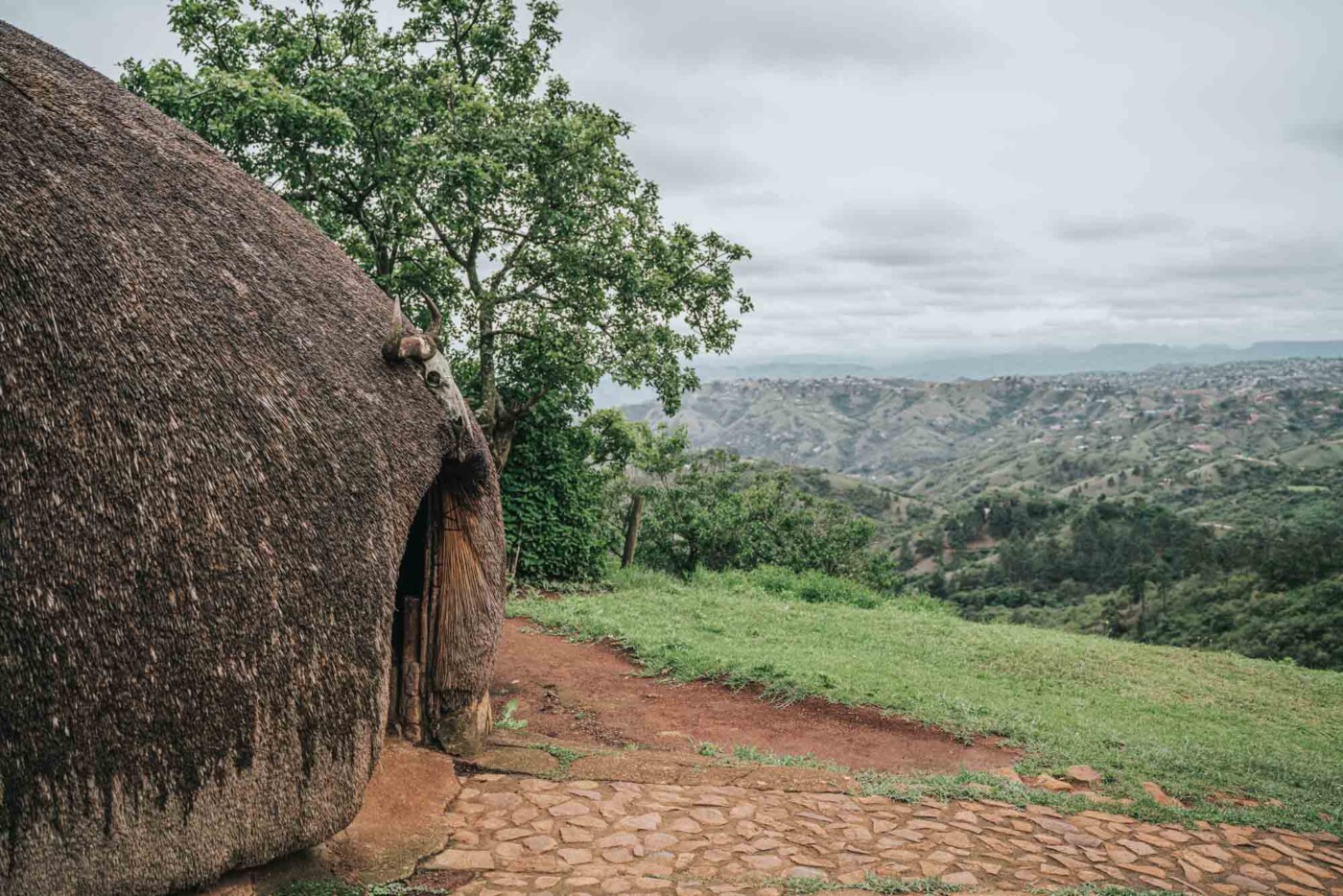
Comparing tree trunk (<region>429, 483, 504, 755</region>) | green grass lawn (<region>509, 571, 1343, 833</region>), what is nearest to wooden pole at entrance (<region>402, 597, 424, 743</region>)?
tree trunk (<region>429, 483, 504, 755</region>)

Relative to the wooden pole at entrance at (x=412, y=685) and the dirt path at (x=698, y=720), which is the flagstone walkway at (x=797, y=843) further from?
the dirt path at (x=698, y=720)

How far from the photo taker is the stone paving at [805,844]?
14.4 feet

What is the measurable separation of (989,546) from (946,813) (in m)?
47.6

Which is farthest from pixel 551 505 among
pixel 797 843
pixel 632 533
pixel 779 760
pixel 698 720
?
pixel 797 843

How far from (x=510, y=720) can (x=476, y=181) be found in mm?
A: 6768

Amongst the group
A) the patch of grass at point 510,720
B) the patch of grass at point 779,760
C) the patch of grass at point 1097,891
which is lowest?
the patch of grass at point 779,760

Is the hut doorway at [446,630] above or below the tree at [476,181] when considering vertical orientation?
below

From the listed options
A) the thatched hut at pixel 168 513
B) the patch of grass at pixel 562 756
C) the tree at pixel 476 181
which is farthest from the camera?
the tree at pixel 476 181

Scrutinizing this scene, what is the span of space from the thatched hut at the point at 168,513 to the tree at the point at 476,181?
5.38 metres

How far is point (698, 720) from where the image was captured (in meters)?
7.74

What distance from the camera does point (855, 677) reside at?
354 inches

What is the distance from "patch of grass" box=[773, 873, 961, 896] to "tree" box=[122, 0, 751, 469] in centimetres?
885

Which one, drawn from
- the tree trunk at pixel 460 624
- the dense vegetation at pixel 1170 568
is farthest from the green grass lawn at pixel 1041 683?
the dense vegetation at pixel 1170 568

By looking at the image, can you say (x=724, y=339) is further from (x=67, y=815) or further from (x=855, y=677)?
(x=67, y=815)
